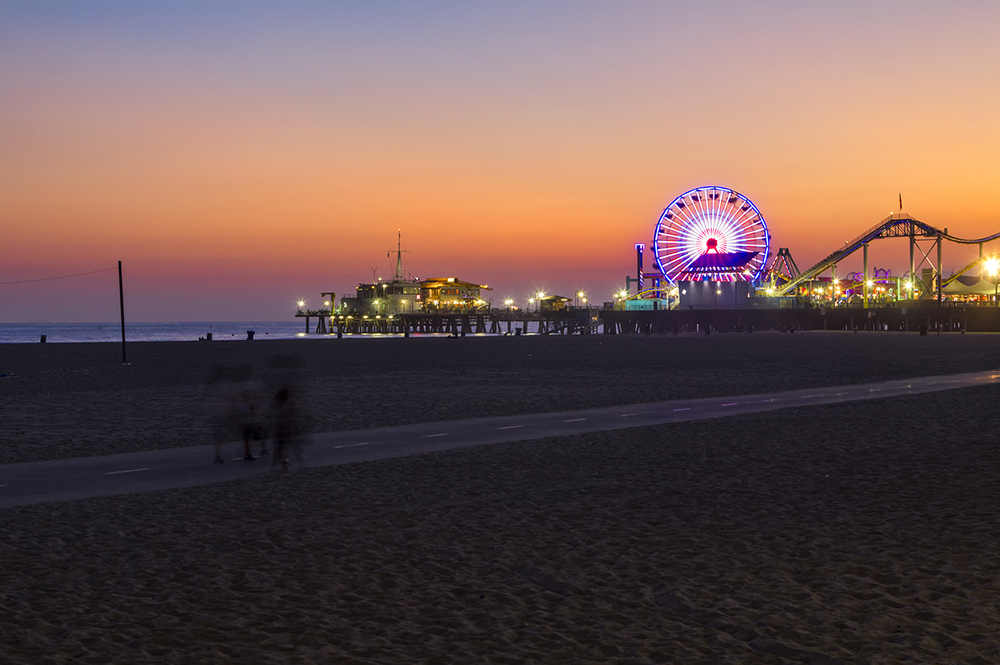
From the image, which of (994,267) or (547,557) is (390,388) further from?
(994,267)

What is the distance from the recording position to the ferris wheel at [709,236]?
4225 inches

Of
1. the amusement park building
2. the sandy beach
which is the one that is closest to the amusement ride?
the amusement park building

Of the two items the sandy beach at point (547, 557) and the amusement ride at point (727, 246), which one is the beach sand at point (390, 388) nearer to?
the sandy beach at point (547, 557)

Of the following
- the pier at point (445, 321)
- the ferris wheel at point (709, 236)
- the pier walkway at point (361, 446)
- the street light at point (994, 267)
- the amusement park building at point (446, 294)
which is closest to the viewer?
the pier walkway at point (361, 446)

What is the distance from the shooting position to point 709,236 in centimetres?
11125

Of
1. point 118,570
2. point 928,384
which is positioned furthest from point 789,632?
point 928,384

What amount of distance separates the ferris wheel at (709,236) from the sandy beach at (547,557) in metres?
95.6

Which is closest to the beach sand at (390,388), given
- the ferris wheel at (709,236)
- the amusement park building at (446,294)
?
the ferris wheel at (709,236)

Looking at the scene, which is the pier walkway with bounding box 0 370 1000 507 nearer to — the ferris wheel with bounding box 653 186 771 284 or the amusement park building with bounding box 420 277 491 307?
the ferris wheel with bounding box 653 186 771 284

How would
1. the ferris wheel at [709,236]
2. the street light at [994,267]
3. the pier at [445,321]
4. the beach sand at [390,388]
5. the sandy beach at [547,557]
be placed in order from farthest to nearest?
the pier at [445,321]
the street light at [994,267]
the ferris wheel at [709,236]
the beach sand at [390,388]
the sandy beach at [547,557]

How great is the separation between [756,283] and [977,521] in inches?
4806

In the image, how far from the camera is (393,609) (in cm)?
606

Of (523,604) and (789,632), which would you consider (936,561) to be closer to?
(789,632)

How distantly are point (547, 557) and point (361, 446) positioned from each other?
279 inches
